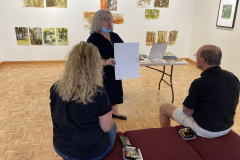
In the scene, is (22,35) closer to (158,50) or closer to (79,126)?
(158,50)

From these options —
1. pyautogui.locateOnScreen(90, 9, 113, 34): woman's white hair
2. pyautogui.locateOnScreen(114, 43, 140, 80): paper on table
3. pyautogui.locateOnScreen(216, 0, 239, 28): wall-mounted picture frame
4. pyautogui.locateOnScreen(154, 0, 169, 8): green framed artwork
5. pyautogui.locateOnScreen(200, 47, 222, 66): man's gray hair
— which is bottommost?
pyautogui.locateOnScreen(114, 43, 140, 80): paper on table

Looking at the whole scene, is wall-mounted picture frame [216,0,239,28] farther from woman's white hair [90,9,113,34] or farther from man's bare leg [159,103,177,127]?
woman's white hair [90,9,113,34]

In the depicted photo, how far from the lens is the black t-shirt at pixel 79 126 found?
1.31m

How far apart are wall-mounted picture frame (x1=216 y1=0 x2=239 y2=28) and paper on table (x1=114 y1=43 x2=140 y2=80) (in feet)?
11.4

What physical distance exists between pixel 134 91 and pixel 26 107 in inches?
83.7

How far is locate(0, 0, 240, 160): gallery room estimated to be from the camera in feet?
5.58

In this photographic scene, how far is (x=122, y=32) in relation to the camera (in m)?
6.13

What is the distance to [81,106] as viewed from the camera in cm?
129

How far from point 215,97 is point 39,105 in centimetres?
288

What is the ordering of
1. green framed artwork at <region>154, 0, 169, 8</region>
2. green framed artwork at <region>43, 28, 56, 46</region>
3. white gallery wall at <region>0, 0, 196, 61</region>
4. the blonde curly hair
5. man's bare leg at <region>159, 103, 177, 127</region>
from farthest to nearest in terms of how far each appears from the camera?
1. green framed artwork at <region>154, 0, 169, 8</region>
2. green framed artwork at <region>43, 28, 56, 46</region>
3. white gallery wall at <region>0, 0, 196, 61</region>
4. man's bare leg at <region>159, 103, 177, 127</region>
5. the blonde curly hair

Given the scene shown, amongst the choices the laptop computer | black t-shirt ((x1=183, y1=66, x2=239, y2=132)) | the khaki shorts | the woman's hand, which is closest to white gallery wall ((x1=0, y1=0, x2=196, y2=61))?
the laptop computer

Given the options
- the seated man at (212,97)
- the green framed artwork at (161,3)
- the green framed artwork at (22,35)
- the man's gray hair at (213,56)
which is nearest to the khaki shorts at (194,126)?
the seated man at (212,97)

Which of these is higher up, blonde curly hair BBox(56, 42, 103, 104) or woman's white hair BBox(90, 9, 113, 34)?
woman's white hair BBox(90, 9, 113, 34)

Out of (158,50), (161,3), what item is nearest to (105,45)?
(158,50)
